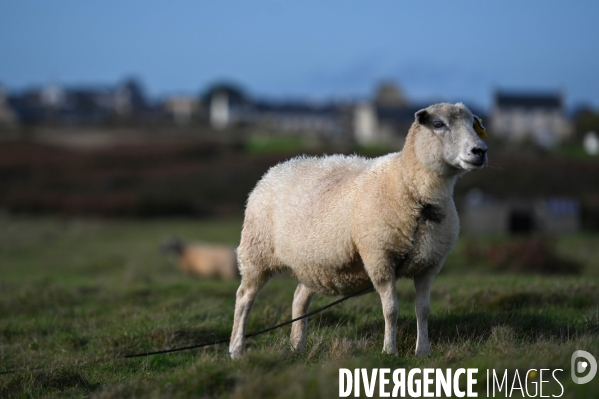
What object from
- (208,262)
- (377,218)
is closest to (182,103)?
(208,262)

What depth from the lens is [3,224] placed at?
3303cm

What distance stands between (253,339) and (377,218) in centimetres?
268

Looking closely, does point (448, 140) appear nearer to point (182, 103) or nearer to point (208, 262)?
point (208, 262)

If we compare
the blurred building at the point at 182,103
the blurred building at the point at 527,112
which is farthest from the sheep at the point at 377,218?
the blurred building at the point at 182,103

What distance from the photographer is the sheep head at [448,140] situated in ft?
21.2

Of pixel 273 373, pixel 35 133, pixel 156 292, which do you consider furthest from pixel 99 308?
pixel 35 133

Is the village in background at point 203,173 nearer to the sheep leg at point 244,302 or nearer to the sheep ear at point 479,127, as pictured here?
the sheep ear at point 479,127

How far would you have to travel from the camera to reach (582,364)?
227 inches

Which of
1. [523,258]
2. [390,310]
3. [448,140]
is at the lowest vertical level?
[523,258]

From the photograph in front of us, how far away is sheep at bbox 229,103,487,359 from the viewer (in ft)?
22.2

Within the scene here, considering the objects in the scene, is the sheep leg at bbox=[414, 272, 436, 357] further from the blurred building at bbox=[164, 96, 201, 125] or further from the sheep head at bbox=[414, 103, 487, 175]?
the blurred building at bbox=[164, 96, 201, 125]

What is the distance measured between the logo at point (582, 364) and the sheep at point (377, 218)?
1.46 metres

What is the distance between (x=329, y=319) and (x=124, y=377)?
2.77 m

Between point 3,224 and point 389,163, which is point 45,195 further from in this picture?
point 389,163
